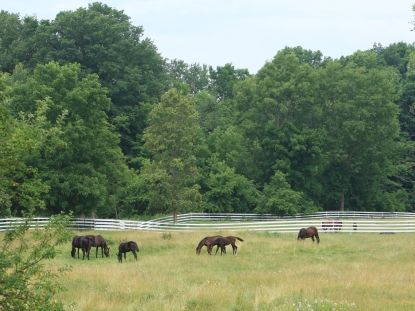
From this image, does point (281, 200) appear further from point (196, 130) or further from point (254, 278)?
point (254, 278)

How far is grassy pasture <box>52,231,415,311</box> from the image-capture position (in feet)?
43.7

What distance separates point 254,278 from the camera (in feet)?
57.2

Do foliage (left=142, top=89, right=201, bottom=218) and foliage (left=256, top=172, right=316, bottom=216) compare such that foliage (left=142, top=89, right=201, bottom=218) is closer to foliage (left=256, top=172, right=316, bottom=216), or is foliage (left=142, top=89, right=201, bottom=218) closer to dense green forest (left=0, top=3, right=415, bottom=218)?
dense green forest (left=0, top=3, right=415, bottom=218)

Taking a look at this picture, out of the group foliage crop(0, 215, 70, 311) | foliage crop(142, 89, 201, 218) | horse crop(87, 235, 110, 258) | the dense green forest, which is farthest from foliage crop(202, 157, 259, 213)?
foliage crop(0, 215, 70, 311)

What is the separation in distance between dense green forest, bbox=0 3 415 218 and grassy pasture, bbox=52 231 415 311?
928 centimetres

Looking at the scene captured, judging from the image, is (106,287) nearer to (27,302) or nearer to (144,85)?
(27,302)

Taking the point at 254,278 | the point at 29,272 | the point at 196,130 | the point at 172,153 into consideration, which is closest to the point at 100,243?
the point at 254,278

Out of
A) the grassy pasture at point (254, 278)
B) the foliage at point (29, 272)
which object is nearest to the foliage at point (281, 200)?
the grassy pasture at point (254, 278)

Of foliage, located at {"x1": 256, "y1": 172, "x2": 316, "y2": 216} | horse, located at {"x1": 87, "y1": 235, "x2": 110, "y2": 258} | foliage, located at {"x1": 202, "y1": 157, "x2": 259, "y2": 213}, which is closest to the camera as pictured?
horse, located at {"x1": 87, "y1": 235, "x2": 110, "y2": 258}

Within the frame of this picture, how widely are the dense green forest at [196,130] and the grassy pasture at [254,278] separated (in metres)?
9.28

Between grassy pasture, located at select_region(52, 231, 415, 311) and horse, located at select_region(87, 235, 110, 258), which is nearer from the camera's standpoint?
grassy pasture, located at select_region(52, 231, 415, 311)

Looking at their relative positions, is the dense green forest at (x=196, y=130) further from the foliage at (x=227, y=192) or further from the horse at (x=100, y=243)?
the horse at (x=100, y=243)

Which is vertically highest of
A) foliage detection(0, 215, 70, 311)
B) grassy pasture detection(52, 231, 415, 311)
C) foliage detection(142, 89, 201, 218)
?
foliage detection(142, 89, 201, 218)

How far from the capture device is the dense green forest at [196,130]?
39688 mm
